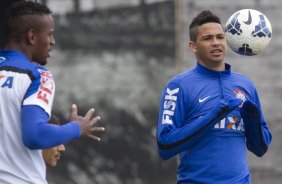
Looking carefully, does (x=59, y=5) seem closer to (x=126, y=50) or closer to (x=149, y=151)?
(x=126, y=50)

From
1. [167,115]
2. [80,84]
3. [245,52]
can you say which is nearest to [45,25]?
[167,115]

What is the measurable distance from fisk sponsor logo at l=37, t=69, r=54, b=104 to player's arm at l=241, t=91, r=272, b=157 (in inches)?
57.8

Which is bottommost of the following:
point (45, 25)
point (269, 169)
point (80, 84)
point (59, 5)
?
point (269, 169)

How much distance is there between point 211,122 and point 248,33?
940mm

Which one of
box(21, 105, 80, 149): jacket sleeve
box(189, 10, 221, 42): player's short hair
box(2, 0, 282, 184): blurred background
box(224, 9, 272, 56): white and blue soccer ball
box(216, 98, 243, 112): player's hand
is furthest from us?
box(2, 0, 282, 184): blurred background

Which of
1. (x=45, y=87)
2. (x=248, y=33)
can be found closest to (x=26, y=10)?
(x=45, y=87)

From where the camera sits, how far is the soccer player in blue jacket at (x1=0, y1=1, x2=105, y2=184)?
4.27m

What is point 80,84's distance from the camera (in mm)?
10578

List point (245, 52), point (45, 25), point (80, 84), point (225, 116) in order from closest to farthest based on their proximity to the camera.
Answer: point (45, 25)
point (225, 116)
point (245, 52)
point (80, 84)

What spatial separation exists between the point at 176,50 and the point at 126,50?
648 millimetres

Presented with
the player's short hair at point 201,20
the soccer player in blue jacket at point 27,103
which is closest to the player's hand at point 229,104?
the player's short hair at point 201,20

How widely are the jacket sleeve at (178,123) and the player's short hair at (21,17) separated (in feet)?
3.98

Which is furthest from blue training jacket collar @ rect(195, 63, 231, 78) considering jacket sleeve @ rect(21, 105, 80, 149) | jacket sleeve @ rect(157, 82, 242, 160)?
jacket sleeve @ rect(21, 105, 80, 149)

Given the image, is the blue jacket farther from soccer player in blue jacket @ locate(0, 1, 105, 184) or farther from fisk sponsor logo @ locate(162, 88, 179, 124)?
soccer player in blue jacket @ locate(0, 1, 105, 184)
